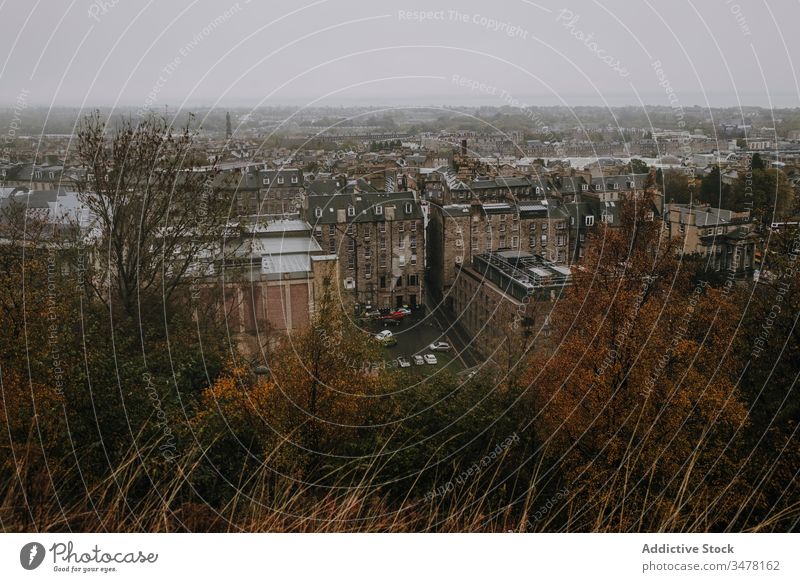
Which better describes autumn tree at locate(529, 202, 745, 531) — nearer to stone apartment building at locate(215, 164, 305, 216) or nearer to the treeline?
the treeline

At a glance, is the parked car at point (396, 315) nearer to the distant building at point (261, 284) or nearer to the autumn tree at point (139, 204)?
the distant building at point (261, 284)

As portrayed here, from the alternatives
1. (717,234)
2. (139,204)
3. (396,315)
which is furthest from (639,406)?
(139,204)

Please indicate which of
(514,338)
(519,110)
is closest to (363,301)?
(514,338)

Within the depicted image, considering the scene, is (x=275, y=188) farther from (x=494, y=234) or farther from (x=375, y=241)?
(x=494, y=234)

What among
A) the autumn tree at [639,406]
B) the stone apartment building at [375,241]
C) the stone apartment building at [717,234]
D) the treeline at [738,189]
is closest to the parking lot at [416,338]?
the stone apartment building at [375,241]

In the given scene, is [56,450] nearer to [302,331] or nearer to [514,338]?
[302,331]

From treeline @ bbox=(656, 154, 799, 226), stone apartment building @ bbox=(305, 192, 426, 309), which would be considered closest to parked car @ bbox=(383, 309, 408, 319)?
stone apartment building @ bbox=(305, 192, 426, 309)
